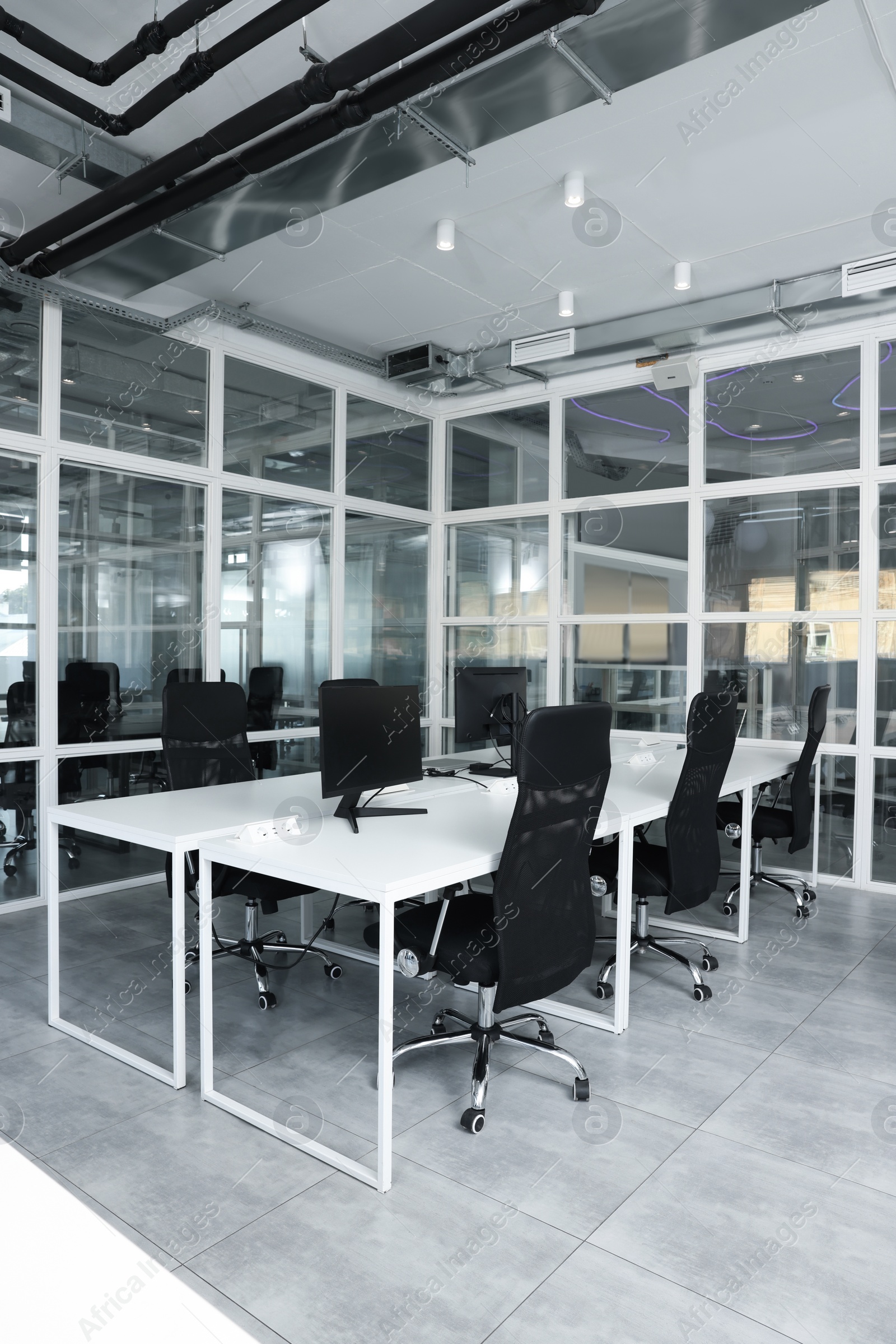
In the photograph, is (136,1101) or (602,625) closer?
(136,1101)

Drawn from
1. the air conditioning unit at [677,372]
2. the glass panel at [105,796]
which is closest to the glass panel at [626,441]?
the air conditioning unit at [677,372]

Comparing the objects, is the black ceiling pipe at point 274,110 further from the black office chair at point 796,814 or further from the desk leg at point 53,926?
the black office chair at point 796,814

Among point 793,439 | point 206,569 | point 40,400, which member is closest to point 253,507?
point 206,569

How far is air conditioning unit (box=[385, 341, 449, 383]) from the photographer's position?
6.11m

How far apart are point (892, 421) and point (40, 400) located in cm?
497

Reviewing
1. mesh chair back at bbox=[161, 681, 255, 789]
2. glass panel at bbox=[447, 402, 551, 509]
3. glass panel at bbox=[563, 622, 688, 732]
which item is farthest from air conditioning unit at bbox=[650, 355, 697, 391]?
mesh chair back at bbox=[161, 681, 255, 789]

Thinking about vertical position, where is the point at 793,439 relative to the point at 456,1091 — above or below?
above

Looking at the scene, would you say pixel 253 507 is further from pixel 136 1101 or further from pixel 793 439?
pixel 136 1101

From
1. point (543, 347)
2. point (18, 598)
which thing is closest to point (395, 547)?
point (543, 347)

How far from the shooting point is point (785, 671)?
5.71m

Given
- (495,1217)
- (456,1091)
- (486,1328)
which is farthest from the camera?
(456,1091)

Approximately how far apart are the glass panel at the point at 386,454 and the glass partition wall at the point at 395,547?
0.09 feet

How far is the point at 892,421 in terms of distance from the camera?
207 inches

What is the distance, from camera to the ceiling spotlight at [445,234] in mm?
4316
